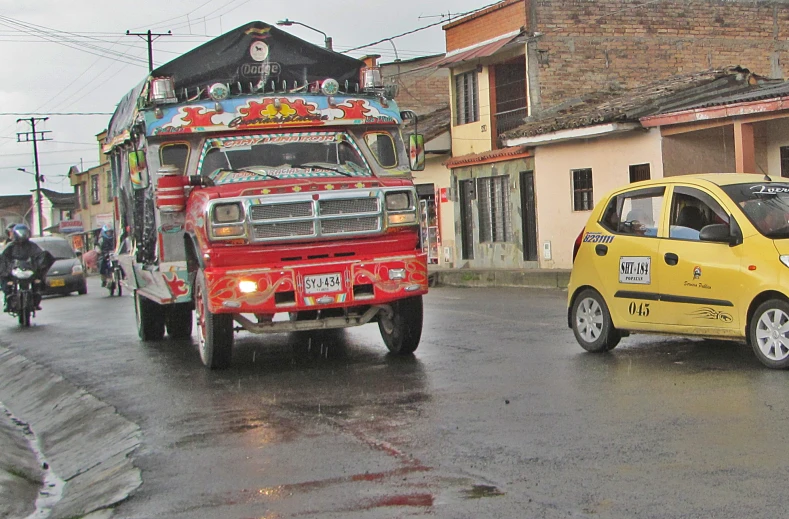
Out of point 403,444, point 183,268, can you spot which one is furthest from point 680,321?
point 183,268

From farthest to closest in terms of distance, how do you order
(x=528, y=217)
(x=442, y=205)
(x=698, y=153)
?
(x=442, y=205) < (x=528, y=217) < (x=698, y=153)

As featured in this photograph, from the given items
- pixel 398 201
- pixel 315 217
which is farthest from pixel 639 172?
pixel 315 217

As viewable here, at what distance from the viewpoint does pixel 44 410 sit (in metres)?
10.8

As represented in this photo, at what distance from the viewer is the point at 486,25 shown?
32.0 m

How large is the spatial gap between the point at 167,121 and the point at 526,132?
58.2ft

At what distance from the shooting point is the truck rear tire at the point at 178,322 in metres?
14.8

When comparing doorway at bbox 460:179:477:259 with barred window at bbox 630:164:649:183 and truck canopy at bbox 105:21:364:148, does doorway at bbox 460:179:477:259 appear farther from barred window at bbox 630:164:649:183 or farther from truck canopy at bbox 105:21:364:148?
truck canopy at bbox 105:21:364:148

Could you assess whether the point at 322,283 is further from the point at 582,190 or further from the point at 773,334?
the point at 582,190

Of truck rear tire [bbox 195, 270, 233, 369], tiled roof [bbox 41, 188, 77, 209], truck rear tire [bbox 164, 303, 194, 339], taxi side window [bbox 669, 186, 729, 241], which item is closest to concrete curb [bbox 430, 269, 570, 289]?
truck rear tire [bbox 164, 303, 194, 339]

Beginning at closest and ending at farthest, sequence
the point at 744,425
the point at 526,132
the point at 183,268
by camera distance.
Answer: the point at 744,425 < the point at 183,268 < the point at 526,132

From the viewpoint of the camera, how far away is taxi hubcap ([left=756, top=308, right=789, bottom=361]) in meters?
8.96

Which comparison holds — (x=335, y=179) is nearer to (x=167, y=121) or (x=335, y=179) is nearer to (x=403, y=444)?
(x=167, y=121)

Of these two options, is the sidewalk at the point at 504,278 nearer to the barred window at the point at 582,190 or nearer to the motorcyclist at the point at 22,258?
the barred window at the point at 582,190

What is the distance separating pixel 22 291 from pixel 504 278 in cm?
1127
